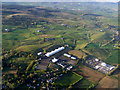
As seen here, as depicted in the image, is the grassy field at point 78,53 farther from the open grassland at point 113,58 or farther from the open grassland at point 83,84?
the open grassland at point 83,84

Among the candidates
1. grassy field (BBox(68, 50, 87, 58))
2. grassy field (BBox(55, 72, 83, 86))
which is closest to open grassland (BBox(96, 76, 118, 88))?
grassy field (BBox(55, 72, 83, 86))

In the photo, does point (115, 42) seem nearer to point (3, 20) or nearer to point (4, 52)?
point (4, 52)

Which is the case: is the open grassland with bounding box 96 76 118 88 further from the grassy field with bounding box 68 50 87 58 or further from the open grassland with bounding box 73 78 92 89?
the grassy field with bounding box 68 50 87 58

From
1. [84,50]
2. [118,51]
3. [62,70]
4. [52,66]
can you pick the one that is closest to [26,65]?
[52,66]

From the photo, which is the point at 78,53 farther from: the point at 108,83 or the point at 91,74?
the point at 108,83

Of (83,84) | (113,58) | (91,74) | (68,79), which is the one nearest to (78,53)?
(113,58)

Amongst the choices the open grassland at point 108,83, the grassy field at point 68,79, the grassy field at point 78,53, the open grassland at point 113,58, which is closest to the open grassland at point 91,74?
the open grassland at point 108,83
